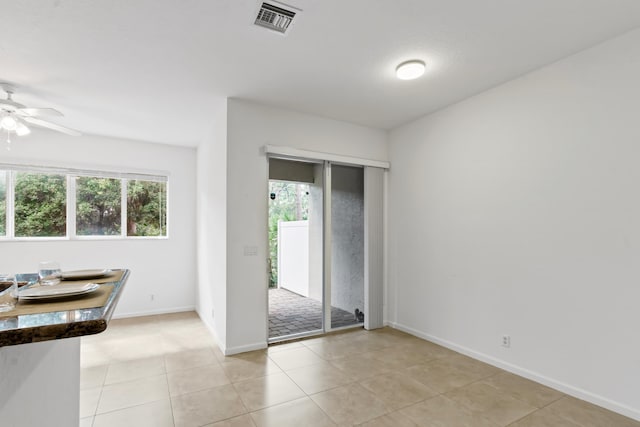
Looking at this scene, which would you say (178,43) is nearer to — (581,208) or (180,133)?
(180,133)

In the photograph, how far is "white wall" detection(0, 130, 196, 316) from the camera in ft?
14.5

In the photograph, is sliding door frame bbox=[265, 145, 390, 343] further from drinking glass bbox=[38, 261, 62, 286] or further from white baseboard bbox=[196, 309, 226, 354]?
drinking glass bbox=[38, 261, 62, 286]

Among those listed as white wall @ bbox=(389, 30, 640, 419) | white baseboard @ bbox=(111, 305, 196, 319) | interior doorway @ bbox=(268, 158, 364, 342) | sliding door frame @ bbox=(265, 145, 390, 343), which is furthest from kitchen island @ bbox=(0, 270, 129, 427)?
white baseboard @ bbox=(111, 305, 196, 319)

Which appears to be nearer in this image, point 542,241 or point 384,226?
point 542,241

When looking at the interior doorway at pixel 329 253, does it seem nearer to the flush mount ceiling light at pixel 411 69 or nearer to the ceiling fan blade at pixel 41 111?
the flush mount ceiling light at pixel 411 69

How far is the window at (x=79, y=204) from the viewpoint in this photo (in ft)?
14.4

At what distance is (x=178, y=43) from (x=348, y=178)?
8.69 ft

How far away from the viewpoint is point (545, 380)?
2.77 meters

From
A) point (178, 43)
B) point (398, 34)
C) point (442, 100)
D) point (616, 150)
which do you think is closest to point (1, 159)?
point (178, 43)

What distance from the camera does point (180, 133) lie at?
4723 millimetres

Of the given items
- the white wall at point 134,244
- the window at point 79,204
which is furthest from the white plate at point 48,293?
the window at point 79,204

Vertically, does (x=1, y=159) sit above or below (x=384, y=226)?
above

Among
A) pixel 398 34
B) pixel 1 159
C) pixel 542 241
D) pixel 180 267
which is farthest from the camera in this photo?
pixel 180 267

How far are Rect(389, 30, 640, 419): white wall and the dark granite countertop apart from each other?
3206 mm
